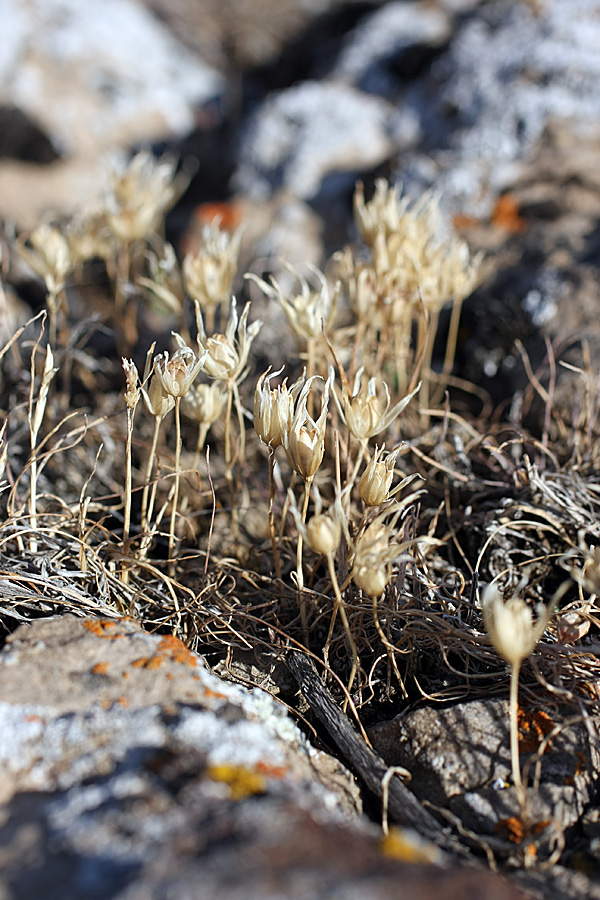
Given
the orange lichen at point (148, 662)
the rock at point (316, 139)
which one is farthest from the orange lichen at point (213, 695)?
the rock at point (316, 139)

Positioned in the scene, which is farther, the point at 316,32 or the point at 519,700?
the point at 316,32

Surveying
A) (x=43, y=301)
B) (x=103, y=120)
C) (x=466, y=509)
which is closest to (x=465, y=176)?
(x=466, y=509)

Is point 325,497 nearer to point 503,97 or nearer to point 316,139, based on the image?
point 316,139

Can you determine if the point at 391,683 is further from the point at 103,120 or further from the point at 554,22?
the point at 103,120

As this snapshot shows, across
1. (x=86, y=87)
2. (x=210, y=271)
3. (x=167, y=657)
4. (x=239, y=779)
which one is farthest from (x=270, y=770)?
(x=86, y=87)

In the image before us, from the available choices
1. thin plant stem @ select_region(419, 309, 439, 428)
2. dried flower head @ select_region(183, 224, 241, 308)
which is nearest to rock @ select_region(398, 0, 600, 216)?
thin plant stem @ select_region(419, 309, 439, 428)
